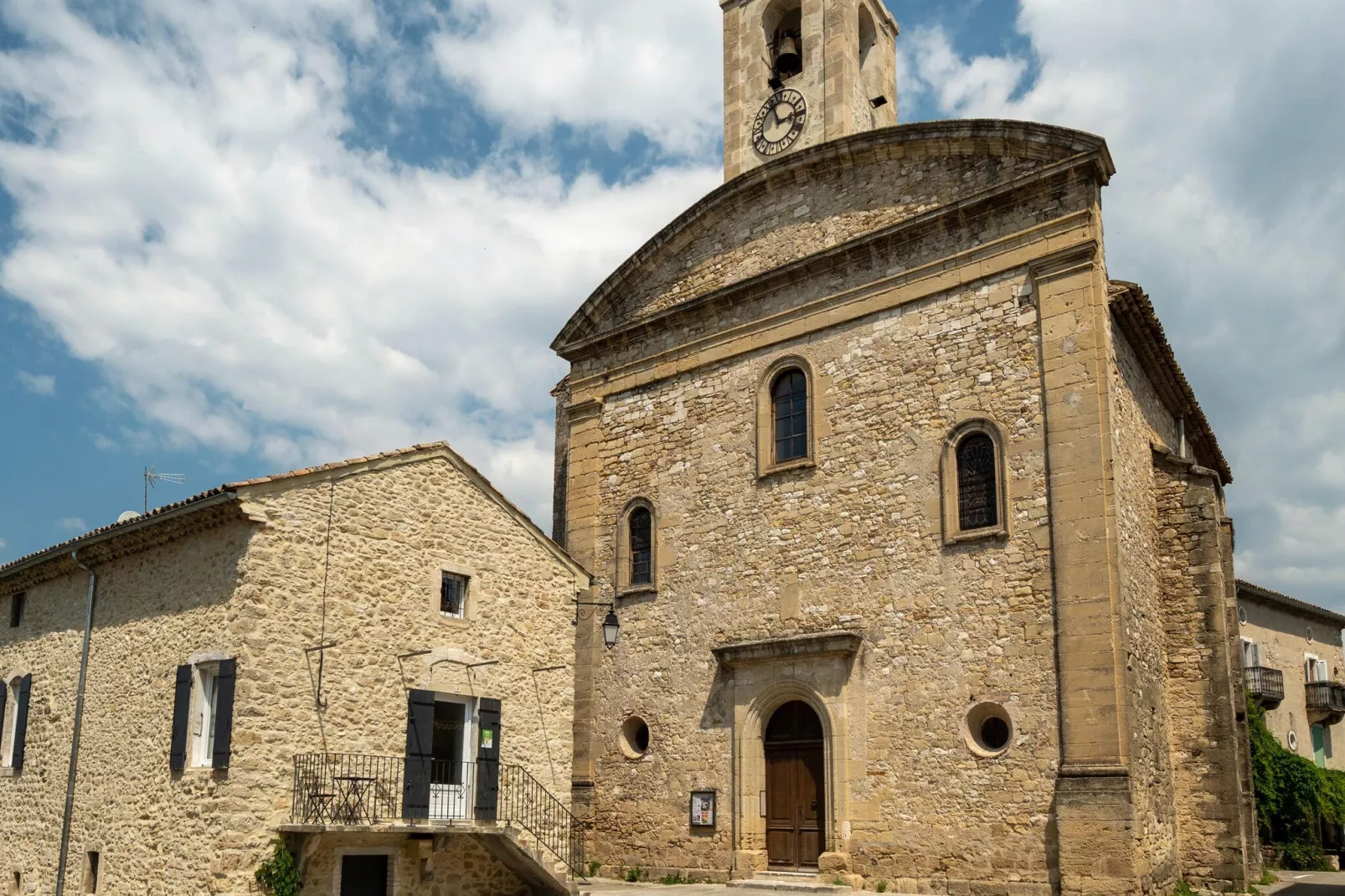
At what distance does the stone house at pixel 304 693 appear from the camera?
14.6 m

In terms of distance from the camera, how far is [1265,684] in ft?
96.8

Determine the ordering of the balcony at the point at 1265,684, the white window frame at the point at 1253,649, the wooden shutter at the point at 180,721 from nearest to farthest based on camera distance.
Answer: the wooden shutter at the point at 180,721
the balcony at the point at 1265,684
the white window frame at the point at 1253,649

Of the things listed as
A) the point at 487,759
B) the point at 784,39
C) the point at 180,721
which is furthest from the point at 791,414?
the point at 180,721

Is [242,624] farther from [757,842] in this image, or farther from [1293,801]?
[1293,801]

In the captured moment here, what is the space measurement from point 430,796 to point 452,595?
9.55ft

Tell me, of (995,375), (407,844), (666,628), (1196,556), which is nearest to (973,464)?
(995,375)

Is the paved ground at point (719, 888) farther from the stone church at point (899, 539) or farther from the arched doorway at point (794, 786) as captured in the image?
the arched doorway at point (794, 786)

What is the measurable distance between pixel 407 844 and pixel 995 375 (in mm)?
10375

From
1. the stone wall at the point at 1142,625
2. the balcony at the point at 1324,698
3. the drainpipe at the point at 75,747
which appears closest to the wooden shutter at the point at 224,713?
the drainpipe at the point at 75,747

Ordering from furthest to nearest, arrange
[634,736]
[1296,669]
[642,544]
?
→ [1296,669], [642,544], [634,736]

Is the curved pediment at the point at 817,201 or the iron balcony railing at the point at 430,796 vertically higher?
the curved pediment at the point at 817,201

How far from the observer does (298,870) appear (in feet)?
46.8

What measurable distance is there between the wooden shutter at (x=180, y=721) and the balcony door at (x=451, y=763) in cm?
314

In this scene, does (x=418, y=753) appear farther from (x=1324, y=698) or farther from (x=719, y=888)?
(x=1324, y=698)
